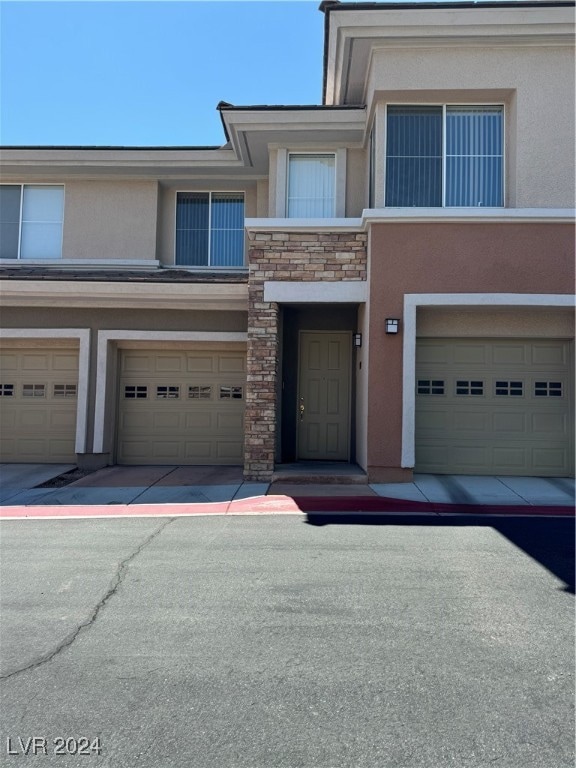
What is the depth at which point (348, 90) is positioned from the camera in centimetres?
1116

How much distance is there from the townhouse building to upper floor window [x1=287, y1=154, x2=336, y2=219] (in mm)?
41

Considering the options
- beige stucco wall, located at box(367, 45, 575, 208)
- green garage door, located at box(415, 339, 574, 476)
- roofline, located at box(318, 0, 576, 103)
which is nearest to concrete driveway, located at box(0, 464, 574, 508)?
green garage door, located at box(415, 339, 574, 476)

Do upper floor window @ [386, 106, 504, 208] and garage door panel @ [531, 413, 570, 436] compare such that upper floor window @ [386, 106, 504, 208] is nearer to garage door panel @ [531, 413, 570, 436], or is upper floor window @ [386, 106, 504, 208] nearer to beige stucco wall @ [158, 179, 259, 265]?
garage door panel @ [531, 413, 570, 436]

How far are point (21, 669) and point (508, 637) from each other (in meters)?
3.19

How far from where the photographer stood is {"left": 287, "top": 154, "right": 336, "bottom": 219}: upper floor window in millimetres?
11305

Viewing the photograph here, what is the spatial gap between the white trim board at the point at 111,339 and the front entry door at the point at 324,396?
1499 mm

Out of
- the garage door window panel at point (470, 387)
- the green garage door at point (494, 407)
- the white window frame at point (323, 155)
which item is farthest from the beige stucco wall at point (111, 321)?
the garage door window panel at point (470, 387)

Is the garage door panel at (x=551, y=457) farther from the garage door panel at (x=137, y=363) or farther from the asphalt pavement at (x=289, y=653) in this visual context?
the garage door panel at (x=137, y=363)

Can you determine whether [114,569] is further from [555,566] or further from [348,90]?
[348,90]

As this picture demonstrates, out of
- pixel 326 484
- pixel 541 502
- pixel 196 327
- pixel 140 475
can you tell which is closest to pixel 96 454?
pixel 140 475

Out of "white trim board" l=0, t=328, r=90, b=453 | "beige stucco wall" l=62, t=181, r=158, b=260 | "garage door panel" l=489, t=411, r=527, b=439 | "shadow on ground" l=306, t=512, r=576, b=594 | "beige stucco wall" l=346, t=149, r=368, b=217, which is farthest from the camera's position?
"beige stucco wall" l=62, t=181, r=158, b=260

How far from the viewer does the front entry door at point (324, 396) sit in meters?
11.7

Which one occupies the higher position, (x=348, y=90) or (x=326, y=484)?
(x=348, y=90)

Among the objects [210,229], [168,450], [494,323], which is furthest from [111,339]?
[494,323]
